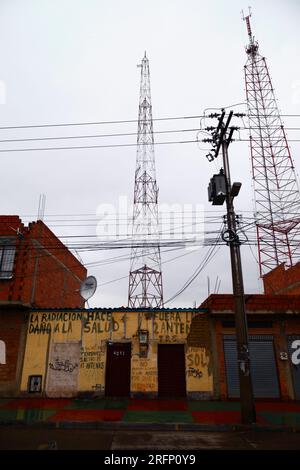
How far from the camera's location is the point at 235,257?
12.1 meters

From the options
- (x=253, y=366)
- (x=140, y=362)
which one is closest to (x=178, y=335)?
(x=140, y=362)

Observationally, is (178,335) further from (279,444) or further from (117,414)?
(279,444)

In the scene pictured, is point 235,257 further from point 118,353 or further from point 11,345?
point 11,345

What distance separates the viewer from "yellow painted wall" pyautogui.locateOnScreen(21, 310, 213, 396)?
1582 cm

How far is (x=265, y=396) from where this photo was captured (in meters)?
15.4

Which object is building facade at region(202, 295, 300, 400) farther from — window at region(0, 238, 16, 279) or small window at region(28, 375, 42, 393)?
window at region(0, 238, 16, 279)

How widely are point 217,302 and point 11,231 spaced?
11915mm

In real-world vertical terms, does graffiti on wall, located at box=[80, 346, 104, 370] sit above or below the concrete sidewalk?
above

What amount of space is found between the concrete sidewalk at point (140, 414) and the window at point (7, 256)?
6269mm

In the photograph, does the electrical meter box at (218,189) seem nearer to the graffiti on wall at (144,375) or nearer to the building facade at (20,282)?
the graffiti on wall at (144,375)

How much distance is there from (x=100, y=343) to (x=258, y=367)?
25.5ft

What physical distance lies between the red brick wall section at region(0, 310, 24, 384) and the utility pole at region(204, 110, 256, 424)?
11.0 metres

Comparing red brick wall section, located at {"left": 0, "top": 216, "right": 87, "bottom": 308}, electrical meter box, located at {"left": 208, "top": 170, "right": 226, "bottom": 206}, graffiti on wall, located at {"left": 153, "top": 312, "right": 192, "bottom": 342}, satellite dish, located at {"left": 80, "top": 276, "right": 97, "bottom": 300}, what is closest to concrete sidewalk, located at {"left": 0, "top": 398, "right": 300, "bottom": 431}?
graffiti on wall, located at {"left": 153, "top": 312, "right": 192, "bottom": 342}

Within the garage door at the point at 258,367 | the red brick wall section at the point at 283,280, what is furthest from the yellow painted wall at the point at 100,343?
the red brick wall section at the point at 283,280
